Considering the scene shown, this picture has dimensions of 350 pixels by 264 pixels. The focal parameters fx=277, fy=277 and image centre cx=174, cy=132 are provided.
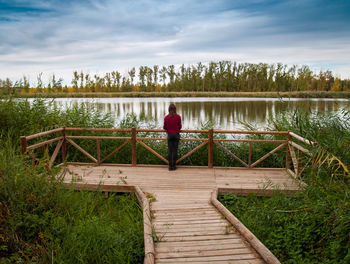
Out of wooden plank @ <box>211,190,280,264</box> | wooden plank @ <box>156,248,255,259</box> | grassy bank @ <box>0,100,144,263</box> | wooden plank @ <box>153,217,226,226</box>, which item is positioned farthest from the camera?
wooden plank @ <box>153,217,226,226</box>

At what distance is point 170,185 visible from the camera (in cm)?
579

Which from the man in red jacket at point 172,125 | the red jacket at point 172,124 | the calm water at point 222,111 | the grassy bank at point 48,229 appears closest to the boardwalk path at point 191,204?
the grassy bank at point 48,229

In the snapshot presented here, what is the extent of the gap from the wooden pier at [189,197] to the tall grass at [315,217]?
41 centimetres

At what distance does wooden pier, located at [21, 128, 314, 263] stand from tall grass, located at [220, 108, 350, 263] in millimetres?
409

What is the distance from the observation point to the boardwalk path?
125 inches

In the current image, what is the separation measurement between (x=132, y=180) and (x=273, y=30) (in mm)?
9558

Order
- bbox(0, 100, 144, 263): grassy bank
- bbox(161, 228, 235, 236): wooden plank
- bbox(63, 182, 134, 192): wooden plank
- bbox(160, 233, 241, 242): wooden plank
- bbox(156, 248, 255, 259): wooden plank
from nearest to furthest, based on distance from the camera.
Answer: bbox(156, 248, 255, 259): wooden plank < bbox(0, 100, 144, 263): grassy bank < bbox(160, 233, 241, 242): wooden plank < bbox(161, 228, 235, 236): wooden plank < bbox(63, 182, 134, 192): wooden plank

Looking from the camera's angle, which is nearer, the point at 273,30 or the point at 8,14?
the point at 8,14

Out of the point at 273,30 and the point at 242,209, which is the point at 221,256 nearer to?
the point at 242,209

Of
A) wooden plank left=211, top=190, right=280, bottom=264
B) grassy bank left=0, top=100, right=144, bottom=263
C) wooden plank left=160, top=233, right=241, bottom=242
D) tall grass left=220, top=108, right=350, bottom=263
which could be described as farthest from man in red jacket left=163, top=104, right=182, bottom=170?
wooden plank left=160, top=233, right=241, bottom=242

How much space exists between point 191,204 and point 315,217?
1.90m

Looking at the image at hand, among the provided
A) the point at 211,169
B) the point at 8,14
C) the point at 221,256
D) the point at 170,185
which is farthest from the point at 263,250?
the point at 8,14

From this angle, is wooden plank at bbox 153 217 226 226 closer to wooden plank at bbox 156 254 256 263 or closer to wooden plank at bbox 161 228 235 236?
wooden plank at bbox 161 228 235 236

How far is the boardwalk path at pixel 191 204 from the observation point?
3176 millimetres
